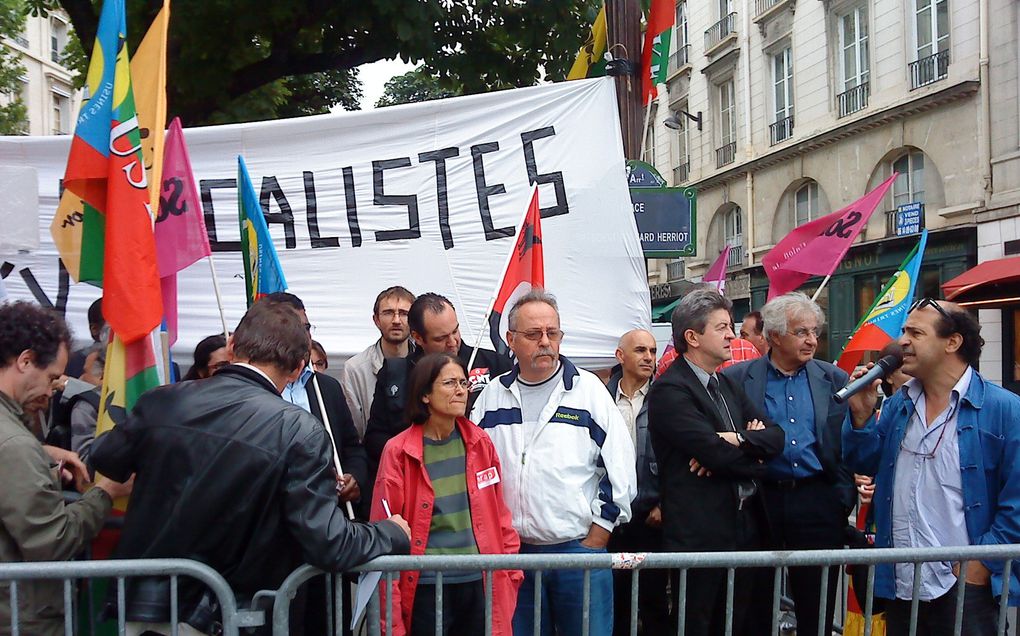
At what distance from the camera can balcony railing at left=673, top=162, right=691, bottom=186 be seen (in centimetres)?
2962

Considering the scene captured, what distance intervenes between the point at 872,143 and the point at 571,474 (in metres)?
19.2

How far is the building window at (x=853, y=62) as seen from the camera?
822 inches

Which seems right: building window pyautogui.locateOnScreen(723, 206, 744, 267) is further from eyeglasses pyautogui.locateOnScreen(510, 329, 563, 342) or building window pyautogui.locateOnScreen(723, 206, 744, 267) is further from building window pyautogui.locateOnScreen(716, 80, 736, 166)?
eyeglasses pyautogui.locateOnScreen(510, 329, 563, 342)

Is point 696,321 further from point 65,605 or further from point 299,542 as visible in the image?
point 65,605

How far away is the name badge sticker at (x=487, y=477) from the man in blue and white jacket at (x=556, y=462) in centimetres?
18

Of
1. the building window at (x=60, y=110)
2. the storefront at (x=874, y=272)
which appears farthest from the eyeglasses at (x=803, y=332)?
the building window at (x=60, y=110)

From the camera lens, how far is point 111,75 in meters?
3.72

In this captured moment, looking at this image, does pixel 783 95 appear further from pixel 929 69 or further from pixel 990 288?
pixel 990 288

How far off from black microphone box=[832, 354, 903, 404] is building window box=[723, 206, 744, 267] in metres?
23.3

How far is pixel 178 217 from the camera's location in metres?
4.08

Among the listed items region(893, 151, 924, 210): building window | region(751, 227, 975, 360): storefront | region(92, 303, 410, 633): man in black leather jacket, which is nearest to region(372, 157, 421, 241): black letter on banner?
region(92, 303, 410, 633): man in black leather jacket

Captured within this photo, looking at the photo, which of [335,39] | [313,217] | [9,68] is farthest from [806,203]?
[313,217]

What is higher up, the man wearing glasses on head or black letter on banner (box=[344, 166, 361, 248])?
black letter on banner (box=[344, 166, 361, 248])

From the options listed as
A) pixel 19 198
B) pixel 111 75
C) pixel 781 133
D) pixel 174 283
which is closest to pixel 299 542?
pixel 174 283
